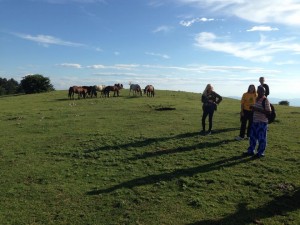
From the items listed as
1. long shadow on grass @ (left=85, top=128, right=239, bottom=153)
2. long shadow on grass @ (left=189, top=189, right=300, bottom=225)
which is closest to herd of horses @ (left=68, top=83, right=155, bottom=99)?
long shadow on grass @ (left=85, top=128, right=239, bottom=153)

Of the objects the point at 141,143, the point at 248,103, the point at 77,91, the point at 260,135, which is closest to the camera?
the point at 260,135

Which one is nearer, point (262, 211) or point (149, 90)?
point (262, 211)

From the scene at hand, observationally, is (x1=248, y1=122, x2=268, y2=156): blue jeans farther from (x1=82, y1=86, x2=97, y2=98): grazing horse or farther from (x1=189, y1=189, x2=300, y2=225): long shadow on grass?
(x1=82, y1=86, x2=97, y2=98): grazing horse

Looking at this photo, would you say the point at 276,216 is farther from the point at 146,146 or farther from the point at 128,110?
the point at 128,110

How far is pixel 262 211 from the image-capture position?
32.1 ft

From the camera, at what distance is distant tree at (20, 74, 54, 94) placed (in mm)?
61500

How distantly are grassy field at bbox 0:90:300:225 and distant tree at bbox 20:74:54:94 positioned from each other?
42.9 meters

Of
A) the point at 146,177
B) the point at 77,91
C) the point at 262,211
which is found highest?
the point at 77,91

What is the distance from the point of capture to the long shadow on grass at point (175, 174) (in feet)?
38.0

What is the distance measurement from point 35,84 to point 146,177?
5372 centimetres

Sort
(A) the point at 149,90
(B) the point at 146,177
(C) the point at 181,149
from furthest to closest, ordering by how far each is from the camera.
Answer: (A) the point at 149,90 < (C) the point at 181,149 < (B) the point at 146,177

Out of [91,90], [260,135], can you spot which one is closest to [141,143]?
[260,135]

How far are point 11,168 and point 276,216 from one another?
9.53 m

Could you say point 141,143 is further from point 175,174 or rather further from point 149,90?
point 149,90
